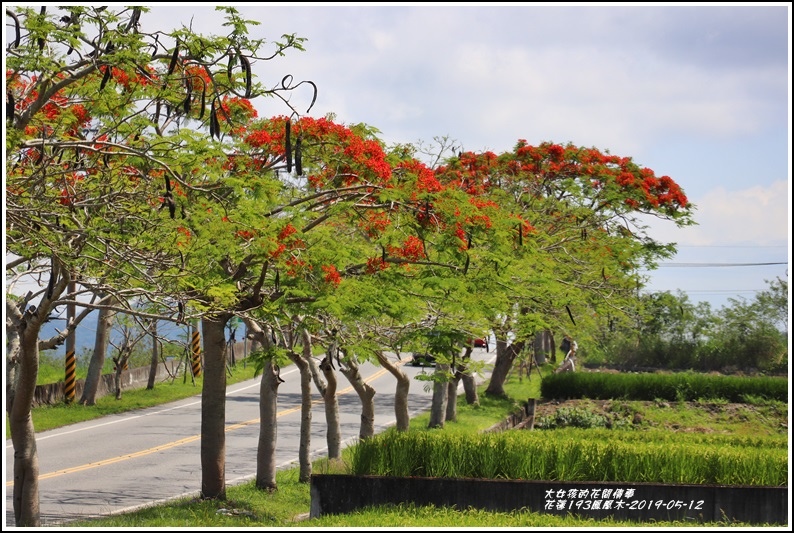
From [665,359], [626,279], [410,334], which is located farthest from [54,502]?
[665,359]

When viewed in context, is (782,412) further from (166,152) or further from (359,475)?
(166,152)

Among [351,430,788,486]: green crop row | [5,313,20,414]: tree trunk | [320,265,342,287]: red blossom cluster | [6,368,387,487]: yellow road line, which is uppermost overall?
[320,265,342,287]: red blossom cluster

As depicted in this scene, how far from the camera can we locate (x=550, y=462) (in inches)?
540

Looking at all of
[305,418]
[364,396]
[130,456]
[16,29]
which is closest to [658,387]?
[364,396]

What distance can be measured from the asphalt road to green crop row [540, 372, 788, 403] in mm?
5321

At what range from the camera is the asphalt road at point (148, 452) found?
18.5 metres

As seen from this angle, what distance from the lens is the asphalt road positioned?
1852 cm

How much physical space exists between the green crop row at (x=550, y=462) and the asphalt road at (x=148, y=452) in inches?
175

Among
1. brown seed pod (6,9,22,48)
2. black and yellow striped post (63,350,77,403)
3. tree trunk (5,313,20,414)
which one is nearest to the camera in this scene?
brown seed pod (6,9,22,48)

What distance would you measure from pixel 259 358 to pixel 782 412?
805 inches

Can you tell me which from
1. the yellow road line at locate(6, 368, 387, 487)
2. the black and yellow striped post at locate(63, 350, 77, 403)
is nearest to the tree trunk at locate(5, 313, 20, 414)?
the black and yellow striped post at locate(63, 350, 77, 403)

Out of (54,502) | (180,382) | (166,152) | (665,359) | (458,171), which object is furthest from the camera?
(665,359)

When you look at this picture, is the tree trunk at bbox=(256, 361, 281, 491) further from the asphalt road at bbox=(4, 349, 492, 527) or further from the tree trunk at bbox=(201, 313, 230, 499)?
the tree trunk at bbox=(201, 313, 230, 499)

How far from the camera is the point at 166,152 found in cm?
1012
